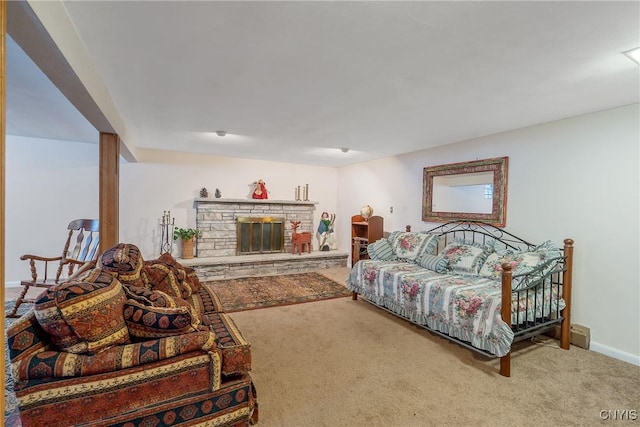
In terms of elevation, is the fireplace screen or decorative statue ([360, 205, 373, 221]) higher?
decorative statue ([360, 205, 373, 221])

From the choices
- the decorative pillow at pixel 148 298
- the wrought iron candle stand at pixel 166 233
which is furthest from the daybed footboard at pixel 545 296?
the wrought iron candle stand at pixel 166 233

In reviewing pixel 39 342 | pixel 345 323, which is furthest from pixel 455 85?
pixel 39 342

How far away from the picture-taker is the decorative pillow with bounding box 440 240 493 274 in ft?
11.1

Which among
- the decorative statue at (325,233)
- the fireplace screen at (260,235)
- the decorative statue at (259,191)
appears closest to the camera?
the fireplace screen at (260,235)

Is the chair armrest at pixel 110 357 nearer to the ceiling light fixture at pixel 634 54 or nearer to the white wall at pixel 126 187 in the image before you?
the ceiling light fixture at pixel 634 54

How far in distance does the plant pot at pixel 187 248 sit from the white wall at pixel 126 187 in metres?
0.26

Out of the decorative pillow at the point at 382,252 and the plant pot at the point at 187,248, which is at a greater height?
the decorative pillow at the point at 382,252

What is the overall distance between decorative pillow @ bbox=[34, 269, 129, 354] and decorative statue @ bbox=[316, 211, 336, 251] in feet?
17.7

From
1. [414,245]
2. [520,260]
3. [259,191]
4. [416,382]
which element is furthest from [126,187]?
[520,260]

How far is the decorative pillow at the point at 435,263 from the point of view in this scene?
3.56 meters

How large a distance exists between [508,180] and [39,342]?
14.0ft

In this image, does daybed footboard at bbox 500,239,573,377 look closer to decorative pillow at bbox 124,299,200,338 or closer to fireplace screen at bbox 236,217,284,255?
decorative pillow at bbox 124,299,200,338

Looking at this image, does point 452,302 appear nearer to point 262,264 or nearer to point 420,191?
point 420,191

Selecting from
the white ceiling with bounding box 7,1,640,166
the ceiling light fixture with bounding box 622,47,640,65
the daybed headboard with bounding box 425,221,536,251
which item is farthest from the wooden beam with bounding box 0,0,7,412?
the daybed headboard with bounding box 425,221,536,251
